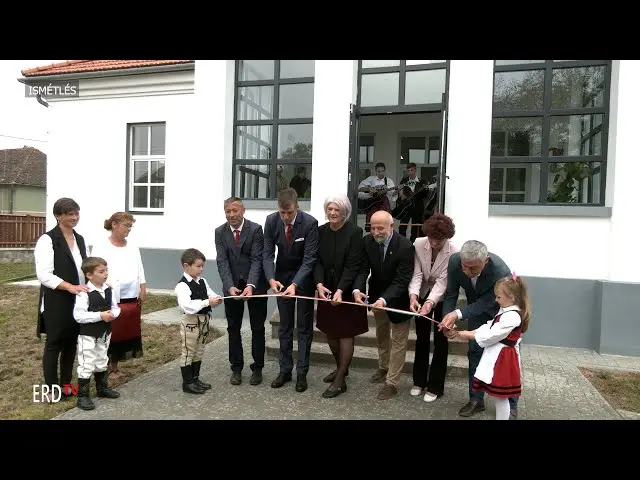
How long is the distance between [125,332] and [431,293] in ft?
9.92

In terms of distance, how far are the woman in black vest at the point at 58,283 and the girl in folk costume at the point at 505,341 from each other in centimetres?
340

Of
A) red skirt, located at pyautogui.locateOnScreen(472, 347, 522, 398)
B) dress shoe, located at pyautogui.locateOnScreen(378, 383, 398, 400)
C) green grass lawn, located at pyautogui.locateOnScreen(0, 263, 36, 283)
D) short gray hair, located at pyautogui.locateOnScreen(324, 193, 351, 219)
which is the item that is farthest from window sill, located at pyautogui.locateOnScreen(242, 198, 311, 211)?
green grass lawn, located at pyautogui.locateOnScreen(0, 263, 36, 283)

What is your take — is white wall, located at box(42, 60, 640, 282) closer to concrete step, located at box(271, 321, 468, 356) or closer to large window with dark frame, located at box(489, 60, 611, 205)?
large window with dark frame, located at box(489, 60, 611, 205)

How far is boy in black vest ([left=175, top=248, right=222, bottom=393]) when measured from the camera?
4094 millimetres

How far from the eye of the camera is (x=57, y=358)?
13.2ft

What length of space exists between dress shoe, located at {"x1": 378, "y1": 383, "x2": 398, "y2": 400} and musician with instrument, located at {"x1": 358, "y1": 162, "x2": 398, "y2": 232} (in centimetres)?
360

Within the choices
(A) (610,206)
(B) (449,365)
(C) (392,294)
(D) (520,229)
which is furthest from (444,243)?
(A) (610,206)

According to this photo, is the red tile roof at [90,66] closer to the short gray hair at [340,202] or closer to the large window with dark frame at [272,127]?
the large window with dark frame at [272,127]

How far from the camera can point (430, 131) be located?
9.99 meters

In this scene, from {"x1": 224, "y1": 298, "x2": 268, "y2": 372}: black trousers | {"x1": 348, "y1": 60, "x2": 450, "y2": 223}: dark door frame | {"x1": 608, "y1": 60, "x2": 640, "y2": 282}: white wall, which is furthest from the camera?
{"x1": 348, "y1": 60, "x2": 450, "y2": 223}: dark door frame

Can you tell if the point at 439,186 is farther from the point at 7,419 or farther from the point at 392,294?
the point at 7,419

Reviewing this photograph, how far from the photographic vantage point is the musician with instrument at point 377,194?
7387mm

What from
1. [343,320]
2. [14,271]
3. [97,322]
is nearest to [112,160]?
[14,271]

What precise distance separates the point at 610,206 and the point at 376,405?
444 centimetres
